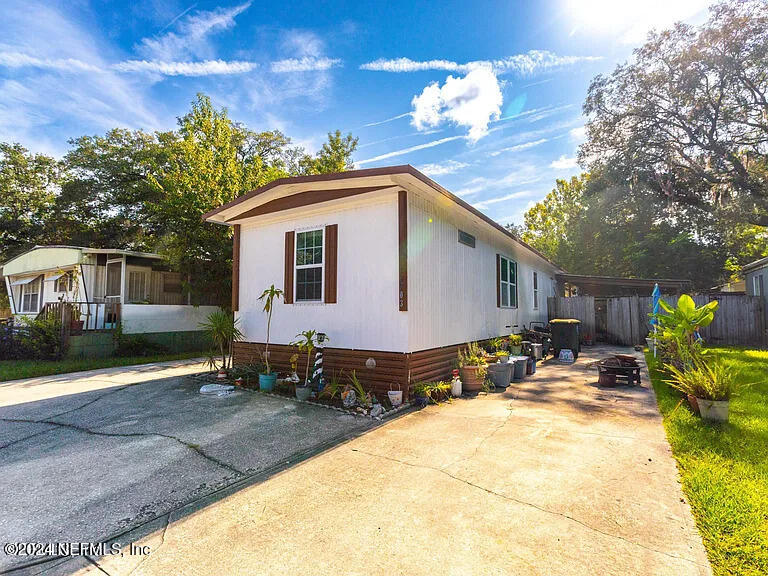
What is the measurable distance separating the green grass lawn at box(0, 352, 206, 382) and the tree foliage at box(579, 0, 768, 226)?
2236 centimetres

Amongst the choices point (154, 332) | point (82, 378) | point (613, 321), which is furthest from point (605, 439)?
point (154, 332)

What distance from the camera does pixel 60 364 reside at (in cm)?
985

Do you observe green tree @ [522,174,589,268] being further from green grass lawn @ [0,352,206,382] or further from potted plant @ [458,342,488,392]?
green grass lawn @ [0,352,206,382]

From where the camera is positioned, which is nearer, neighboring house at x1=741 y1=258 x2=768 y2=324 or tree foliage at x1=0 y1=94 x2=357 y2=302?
neighboring house at x1=741 y1=258 x2=768 y2=324

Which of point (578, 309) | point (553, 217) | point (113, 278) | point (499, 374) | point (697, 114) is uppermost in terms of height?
point (553, 217)

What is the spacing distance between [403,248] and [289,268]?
255cm

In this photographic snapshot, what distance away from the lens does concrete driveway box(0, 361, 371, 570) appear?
2.63m

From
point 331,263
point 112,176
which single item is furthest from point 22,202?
point 331,263

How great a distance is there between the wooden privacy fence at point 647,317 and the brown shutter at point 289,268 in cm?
1143

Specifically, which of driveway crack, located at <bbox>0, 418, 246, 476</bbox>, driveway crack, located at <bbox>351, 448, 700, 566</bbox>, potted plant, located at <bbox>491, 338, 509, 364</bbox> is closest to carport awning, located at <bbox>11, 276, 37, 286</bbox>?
driveway crack, located at <bbox>0, 418, 246, 476</bbox>

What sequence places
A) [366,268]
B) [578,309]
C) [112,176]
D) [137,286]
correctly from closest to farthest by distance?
[366,268] < [137,286] < [578,309] < [112,176]

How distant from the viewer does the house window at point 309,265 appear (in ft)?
22.1

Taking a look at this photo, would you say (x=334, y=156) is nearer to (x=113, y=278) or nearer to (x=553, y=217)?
(x=113, y=278)

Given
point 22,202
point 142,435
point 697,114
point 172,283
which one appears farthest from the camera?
point 22,202
